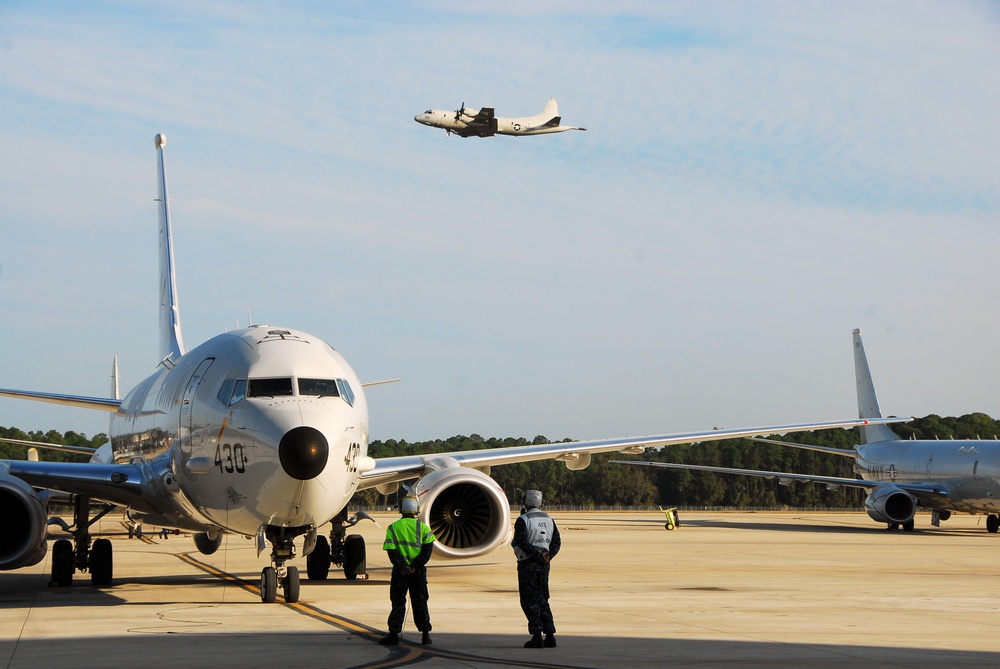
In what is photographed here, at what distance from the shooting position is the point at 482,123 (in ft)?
165

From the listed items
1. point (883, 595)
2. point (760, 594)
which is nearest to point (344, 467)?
point (760, 594)

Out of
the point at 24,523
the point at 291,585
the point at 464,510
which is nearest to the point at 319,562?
the point at 464,510

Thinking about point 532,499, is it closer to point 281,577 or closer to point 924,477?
point 281,577

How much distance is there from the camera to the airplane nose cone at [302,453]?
49.4 ft

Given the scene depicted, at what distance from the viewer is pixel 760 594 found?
18984mm

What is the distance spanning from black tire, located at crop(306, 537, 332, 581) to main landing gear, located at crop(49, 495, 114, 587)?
3324 mm

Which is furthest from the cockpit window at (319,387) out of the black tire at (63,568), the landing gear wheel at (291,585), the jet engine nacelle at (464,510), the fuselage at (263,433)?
the black tire at (63,568)

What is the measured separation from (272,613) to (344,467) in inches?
80.5

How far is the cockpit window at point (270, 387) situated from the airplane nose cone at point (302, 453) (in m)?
0.87

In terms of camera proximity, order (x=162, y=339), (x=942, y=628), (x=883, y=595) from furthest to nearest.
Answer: (x=162, y=339)
(x=883, y=595)
(x=942, y=628)

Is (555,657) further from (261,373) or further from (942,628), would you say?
(261,373)

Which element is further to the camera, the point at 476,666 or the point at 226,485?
the point at 226,485

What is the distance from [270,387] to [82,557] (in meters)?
7.21

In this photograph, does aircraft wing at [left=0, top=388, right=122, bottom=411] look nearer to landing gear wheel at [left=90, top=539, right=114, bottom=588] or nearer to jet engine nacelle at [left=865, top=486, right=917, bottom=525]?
landing gear wheel at [left=90, top=539, right=114, bottom=588]
